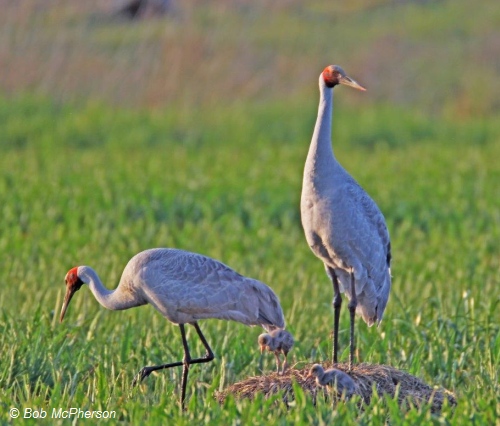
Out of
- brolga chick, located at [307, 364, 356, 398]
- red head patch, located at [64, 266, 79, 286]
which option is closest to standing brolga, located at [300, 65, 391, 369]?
brolga chick, located at [307, 364, 356, 398]

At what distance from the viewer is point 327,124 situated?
5.71m

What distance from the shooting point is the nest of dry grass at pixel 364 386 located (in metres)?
5.52

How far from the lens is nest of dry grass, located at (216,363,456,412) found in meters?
5.52

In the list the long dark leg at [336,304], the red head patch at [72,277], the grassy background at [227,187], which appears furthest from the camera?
the grassy background at [227,187]

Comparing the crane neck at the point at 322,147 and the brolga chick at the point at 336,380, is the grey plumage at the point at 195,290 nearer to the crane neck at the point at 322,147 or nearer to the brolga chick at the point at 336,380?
the brolga chick at the point at 336,380

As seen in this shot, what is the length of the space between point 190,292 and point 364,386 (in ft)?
3.23

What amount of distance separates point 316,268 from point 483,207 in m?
3.10

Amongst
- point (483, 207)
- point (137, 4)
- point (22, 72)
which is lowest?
point (483, 207)

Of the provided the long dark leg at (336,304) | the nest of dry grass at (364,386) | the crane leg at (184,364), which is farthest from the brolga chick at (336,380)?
the crane leg at (184,364)

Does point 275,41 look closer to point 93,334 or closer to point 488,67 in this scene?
point 488,67

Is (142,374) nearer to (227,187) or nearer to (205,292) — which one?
(205,292)

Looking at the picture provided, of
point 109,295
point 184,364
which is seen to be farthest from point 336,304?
point 109,295

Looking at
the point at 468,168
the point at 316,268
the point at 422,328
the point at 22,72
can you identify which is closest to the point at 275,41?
the point at 22,72

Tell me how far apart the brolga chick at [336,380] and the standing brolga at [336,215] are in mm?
326
